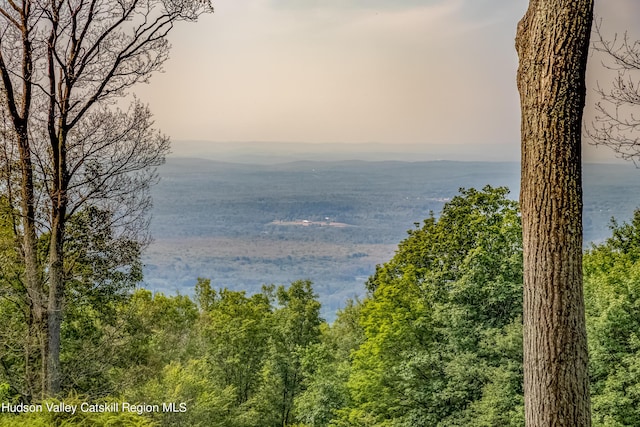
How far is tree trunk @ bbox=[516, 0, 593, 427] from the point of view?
254 cm

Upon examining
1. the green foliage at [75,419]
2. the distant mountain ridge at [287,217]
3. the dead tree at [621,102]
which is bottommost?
the distant mountain ridge at [287,217]

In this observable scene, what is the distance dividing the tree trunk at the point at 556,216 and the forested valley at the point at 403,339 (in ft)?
8.60

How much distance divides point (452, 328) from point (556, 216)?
7171 millimetres

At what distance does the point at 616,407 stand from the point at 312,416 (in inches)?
290

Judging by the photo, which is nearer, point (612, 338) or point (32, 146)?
point (32, 146)

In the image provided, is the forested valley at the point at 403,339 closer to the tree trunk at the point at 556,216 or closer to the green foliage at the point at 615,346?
the green foliage at the point at 615,346

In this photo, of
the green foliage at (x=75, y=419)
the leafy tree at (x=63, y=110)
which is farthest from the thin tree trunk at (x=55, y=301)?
the green foliage at (x=75, y=419)

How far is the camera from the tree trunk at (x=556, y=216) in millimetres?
2545

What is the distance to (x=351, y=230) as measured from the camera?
283 feet

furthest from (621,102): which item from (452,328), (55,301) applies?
(55,301)

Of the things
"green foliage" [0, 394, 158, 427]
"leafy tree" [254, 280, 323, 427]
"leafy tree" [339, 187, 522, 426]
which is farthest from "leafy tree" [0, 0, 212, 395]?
"leafy tree" [254, 280, 323, 427]

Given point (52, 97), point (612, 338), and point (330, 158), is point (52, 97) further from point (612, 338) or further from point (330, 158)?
point (330, 158)

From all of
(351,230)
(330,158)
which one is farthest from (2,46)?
(330,158)

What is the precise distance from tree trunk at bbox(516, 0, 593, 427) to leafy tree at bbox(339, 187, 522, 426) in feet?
19.4
